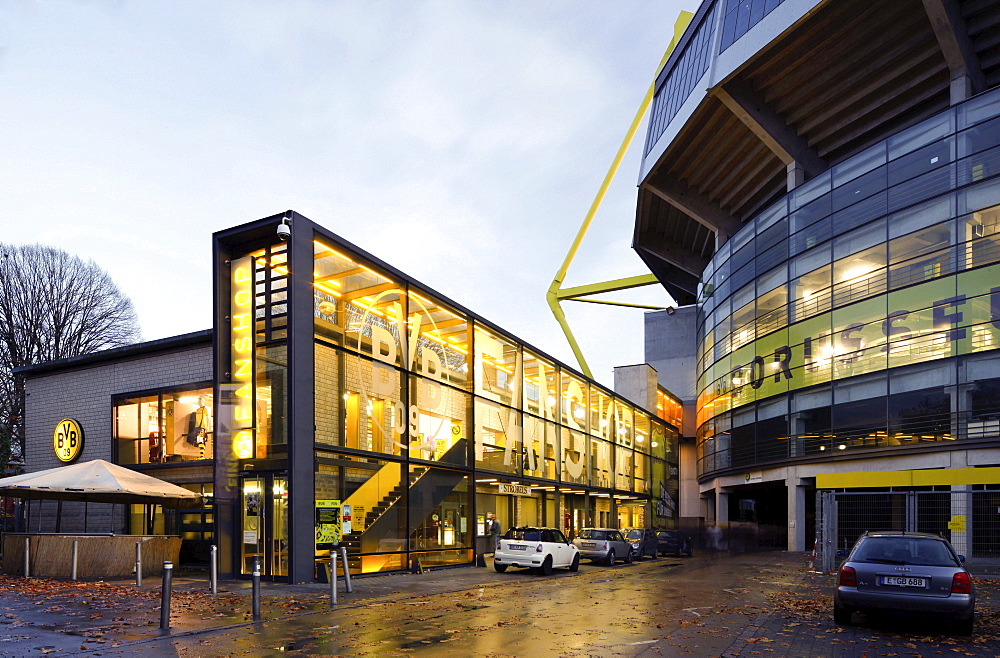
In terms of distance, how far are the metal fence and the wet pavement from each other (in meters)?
4.19

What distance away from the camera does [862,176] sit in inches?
1294

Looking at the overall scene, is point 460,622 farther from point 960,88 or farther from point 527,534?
point 960,88

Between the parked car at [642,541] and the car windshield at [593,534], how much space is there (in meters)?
2.53

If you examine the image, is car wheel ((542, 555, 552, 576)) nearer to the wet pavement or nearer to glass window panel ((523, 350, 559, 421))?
the wet pavement

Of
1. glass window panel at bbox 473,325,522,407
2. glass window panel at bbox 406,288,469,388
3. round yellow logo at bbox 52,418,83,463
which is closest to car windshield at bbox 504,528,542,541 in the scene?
glass window panel at bbox 406,288,469,388

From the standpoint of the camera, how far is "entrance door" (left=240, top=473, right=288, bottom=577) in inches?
758

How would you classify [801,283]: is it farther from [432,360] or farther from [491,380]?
[432,360]

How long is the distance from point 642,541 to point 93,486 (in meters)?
21.5

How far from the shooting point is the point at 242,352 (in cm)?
2070

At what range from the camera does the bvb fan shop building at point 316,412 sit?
64.4 ft

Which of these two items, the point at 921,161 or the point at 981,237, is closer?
the point at 981,237

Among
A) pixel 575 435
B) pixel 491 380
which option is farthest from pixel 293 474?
pixel 575 435

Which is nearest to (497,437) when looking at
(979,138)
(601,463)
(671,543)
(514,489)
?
(514,489)

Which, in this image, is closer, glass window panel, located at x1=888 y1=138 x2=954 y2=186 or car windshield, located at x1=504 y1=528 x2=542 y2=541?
car windshield, located at x1=504 y1=528 x2=542 y2=541
